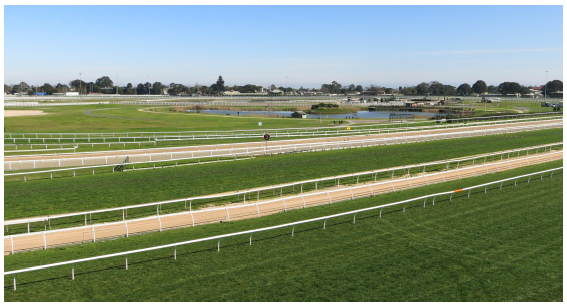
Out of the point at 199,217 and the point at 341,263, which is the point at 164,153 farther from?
the point at 341,263

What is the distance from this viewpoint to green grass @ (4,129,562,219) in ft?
67.1

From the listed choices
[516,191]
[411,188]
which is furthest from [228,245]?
[516,191]

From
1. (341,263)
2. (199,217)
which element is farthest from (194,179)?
(341,263)

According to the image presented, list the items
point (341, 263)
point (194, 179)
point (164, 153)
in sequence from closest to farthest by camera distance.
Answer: point (341, 263) → point (194, 179) → point (164, 153)

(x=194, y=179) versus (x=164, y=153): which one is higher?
(x=164, y=153)

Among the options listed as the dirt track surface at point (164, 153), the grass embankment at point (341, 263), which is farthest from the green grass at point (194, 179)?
the grass embankment at point (341, 263)

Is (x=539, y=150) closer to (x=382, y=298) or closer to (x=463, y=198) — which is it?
(x=463, y=198)

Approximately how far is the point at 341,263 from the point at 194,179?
45.7ft

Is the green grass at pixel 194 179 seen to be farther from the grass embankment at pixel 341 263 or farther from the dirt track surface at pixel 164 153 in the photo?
the grass embankment at pixel 341 263

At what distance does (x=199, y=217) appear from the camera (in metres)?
17.8

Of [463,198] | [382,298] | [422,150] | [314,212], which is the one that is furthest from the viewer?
[422,150]

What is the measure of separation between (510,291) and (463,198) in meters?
9.11

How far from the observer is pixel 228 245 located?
14.1 m

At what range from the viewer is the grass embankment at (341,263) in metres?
10.9
